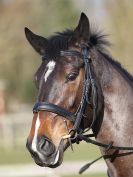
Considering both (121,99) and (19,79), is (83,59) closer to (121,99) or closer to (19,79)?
(121,99)

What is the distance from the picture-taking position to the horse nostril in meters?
4.67

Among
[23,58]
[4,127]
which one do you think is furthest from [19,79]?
[4,127]

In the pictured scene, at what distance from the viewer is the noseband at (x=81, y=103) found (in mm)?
4754

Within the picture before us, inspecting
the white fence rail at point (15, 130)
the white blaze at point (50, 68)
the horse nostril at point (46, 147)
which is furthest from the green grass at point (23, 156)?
the horse nostril at point (46, 147)

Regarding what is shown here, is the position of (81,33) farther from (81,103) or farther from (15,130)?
(15,130)

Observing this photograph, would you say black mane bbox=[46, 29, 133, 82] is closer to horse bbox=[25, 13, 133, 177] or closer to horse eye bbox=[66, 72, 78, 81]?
horse bbox=[25, 13, 133, 177]

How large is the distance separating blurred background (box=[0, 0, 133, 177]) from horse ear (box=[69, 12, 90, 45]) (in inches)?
738

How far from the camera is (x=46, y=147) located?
4691 millimetres

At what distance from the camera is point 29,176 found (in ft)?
47.2

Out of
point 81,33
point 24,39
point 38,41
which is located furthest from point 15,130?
point 81,33

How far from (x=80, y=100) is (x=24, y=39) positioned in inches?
1510

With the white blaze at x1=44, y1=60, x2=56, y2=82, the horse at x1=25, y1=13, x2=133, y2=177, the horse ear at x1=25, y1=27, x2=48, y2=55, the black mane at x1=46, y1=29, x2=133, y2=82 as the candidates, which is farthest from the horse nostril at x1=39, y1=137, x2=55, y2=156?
the horse ear at x1=25, y1=27, x2=48, y2=55

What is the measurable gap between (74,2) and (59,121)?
127 ft

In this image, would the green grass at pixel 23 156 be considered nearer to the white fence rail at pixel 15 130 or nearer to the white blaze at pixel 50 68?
the white fence rail at pixel 15 130
